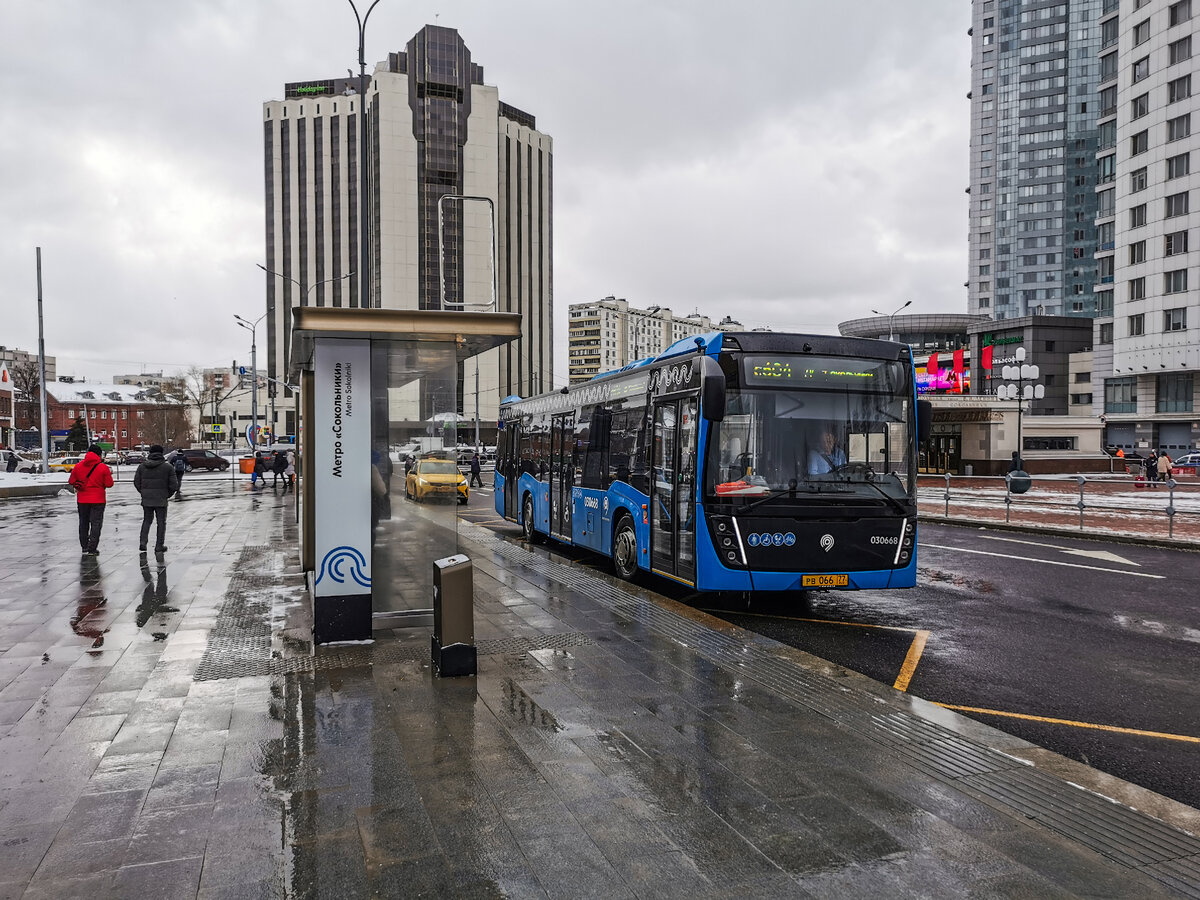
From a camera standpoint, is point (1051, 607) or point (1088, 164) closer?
point (1051, 607)

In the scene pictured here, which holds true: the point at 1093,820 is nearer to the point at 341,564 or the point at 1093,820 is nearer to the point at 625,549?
the point at 341,564

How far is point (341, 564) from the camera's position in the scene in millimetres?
7230

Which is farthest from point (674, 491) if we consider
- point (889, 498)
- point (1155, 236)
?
point (1155, 236)

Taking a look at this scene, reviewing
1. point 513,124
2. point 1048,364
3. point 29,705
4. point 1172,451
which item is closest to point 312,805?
point 29,705

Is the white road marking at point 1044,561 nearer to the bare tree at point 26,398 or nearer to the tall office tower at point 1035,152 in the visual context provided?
the tall office tower at point 1035,152

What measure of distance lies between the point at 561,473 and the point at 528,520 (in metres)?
2.78

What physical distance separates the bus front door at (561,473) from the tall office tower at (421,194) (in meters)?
75.0

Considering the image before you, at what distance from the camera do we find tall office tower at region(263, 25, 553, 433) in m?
96.4

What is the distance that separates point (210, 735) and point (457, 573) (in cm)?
196

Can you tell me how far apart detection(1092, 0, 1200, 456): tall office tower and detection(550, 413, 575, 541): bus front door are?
5085 cm

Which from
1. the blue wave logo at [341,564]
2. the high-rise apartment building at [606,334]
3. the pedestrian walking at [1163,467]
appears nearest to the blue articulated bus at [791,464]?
the blue wave logo at [341,564]

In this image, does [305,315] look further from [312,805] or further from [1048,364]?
[1048,364]

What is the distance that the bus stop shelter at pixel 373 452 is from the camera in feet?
22.8

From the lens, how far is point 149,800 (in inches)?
169
